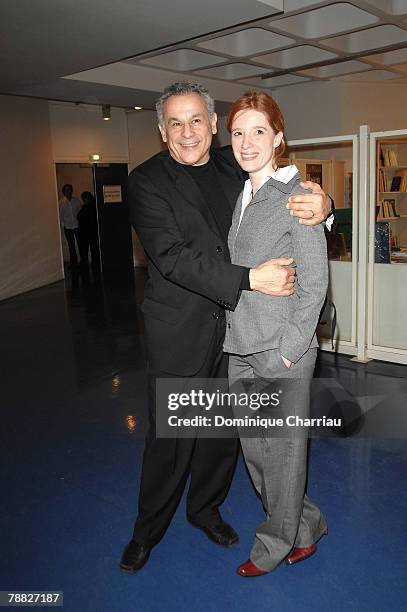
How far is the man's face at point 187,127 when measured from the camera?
78.8 inches

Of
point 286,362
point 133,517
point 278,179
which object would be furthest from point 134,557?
point 278,179

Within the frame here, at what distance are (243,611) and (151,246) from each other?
57.6 inches

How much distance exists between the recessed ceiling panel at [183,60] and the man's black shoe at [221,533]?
6.44 metres

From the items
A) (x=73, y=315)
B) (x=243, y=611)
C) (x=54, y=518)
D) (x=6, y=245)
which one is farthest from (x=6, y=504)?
(x=6, y=245)

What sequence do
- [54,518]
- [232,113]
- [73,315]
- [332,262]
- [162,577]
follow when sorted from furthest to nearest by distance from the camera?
[73,315]
[332,262]
[54,518]
[162,577]
[232,113]

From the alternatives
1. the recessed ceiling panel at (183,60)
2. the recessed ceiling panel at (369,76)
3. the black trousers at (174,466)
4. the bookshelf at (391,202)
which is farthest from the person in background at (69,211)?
the black trousers at (174,466)

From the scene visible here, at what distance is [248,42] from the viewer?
6.97 metres

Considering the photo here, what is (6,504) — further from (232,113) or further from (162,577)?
(232,113)

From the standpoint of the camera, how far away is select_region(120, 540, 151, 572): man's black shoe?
2307mm

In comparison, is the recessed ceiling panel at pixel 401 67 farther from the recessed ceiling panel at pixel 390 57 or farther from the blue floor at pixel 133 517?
the blue floor at pixel 133 517

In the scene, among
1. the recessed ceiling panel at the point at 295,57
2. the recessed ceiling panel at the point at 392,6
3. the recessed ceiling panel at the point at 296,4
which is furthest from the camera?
the recessed ceiling panel at the point at 295,57

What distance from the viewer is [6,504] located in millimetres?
2857

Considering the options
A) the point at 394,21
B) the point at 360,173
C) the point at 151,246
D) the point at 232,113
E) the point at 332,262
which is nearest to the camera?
the point at 232,113

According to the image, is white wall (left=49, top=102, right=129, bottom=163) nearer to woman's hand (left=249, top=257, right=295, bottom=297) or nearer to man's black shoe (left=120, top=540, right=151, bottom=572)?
man's black shoe (left=120, top=540, right=151, bottom=572)
